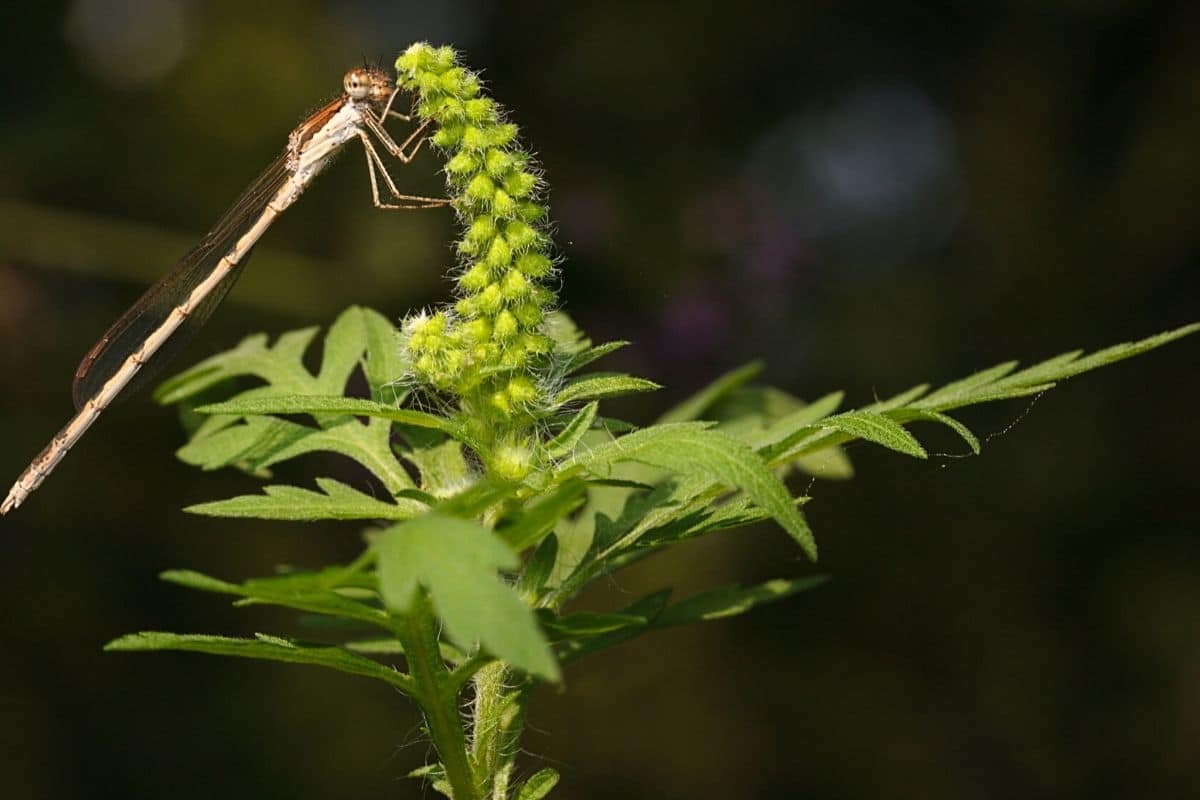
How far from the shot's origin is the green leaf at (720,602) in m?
1.93

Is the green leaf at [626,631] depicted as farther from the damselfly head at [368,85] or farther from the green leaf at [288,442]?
the damselfly head at [368,85]

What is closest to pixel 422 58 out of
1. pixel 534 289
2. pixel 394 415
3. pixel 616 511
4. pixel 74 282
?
pixel 534 289

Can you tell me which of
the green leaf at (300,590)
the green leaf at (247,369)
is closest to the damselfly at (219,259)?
the green leaf at (247,369)

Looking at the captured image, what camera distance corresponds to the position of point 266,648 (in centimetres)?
145

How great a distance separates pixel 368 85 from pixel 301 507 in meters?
1.31

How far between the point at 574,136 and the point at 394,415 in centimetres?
413

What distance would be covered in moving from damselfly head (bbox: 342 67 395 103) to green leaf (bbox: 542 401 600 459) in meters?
1.24

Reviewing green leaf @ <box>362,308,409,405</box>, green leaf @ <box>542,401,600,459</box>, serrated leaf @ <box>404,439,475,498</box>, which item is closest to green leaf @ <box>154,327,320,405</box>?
green leaf @ <box>362,308,409,405</box>

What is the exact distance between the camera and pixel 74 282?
4.90m

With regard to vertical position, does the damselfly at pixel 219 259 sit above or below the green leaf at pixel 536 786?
above

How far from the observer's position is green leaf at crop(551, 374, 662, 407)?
170 centimetres

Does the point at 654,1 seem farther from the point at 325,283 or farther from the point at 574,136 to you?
the point at 325,283

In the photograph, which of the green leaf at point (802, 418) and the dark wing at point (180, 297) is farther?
the dark wing at point (180, 297)

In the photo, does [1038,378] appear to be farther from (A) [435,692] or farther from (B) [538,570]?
(A) [435,692]
